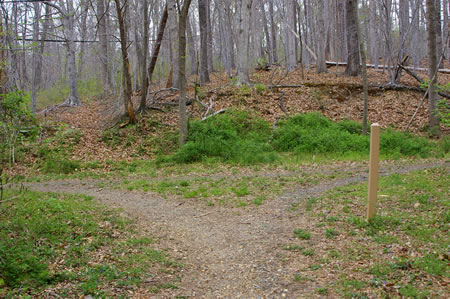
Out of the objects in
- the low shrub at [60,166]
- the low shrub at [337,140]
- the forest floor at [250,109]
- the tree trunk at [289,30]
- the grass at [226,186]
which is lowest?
the grass at [226,186]

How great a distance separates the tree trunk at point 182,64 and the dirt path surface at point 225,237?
4038 mm

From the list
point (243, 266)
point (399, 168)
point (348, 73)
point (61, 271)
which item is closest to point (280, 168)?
point (399, 168)

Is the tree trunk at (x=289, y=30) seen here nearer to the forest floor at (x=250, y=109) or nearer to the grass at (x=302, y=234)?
the forest floor at (x=250, y=109)

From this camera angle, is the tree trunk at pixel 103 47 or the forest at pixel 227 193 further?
the tree trunk at pixel 103 47

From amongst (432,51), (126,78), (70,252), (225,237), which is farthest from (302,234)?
(432,51)

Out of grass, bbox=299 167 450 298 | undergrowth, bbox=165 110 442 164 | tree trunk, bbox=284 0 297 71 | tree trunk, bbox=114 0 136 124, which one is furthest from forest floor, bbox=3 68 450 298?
tree trunk, bbox=284 0 297 71

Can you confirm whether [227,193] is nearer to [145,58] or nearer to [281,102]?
[145,58]

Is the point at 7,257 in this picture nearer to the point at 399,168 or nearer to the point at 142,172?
the point at 142,172

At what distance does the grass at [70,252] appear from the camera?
3971 mm

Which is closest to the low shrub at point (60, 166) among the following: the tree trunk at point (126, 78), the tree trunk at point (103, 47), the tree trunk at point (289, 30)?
the tree trunk at point (126, 78)

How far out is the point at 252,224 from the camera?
6.49 metres

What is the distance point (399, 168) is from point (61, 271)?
8706 mm

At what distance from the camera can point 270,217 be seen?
677cm

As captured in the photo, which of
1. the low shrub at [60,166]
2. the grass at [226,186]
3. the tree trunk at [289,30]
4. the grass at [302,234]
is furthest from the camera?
the tree trunk at [289,30]
